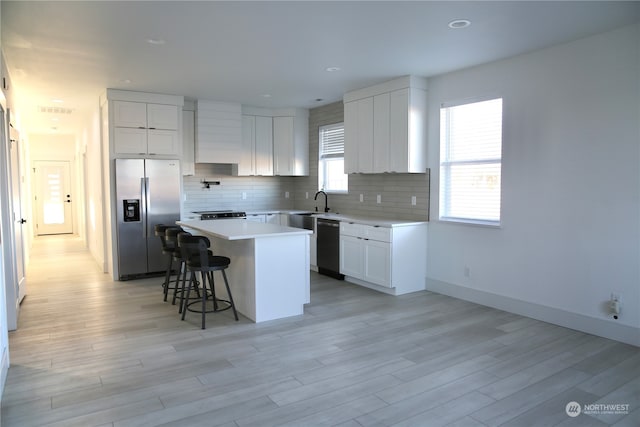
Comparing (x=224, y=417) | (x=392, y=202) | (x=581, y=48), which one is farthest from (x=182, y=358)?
(x=581, y=48)

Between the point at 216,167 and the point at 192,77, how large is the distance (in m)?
2.30

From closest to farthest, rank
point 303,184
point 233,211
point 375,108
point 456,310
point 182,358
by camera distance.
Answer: point 182,358
point 456,310
point 375,108
point 233,211
point 303,184

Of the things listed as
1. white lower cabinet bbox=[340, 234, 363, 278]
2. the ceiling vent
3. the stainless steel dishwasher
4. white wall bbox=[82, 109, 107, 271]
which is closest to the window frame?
white lower cabinet bbox=[340, 234, 363, 278]

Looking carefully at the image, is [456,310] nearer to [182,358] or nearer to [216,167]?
[182,358]

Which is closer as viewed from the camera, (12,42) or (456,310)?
(12,42)

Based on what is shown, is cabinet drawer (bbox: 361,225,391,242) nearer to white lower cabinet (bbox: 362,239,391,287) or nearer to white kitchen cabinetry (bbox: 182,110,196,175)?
white lower cabinet (bbox: 362,239,391,287)

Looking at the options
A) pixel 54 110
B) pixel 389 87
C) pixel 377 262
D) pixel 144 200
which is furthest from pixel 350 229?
pixel 54 110

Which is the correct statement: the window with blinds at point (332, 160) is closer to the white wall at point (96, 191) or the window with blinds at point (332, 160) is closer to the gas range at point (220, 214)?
the gas range at point (220, 214)

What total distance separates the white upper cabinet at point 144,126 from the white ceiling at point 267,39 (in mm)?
298

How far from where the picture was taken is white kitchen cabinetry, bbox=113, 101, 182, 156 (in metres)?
6.23

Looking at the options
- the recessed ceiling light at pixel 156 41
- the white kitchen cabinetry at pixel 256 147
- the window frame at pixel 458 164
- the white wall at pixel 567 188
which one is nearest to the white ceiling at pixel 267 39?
the recessed ceiling light at pixel 156 41

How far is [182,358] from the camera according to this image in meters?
3.54

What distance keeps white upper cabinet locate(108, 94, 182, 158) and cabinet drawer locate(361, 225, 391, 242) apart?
306 cm

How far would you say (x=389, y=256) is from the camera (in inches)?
212
